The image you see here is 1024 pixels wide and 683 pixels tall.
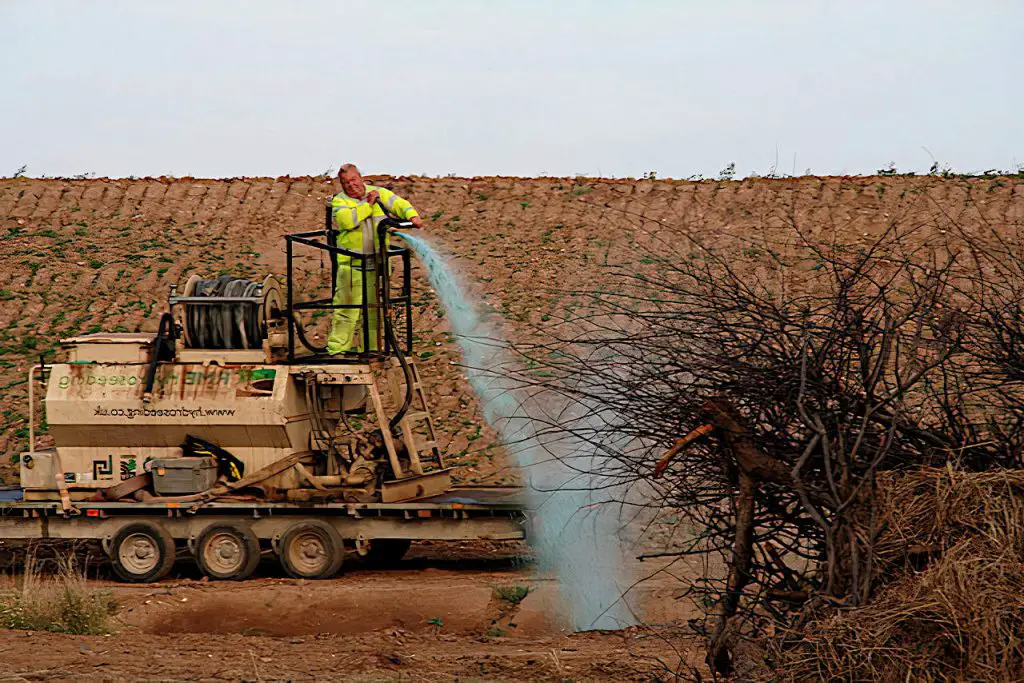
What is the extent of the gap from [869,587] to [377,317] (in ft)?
27.3

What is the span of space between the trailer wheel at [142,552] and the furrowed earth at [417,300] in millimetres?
315

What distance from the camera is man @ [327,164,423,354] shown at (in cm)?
1281

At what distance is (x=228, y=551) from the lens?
12930 millimetres

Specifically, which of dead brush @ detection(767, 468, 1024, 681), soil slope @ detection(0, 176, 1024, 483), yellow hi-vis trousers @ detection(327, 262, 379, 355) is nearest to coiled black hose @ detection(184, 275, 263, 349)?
yellow hi-vis trousers @ detection(327, 262, 379, 355)

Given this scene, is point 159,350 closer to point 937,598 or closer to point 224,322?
point 224,322

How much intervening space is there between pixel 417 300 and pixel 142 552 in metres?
15.0

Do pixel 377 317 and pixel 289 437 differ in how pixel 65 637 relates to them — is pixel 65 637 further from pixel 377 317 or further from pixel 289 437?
pixel 377 317

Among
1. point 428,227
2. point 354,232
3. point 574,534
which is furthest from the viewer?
point 428,227

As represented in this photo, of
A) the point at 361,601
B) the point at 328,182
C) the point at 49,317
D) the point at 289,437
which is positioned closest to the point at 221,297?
the point at 289,437

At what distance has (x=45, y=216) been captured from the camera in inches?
1359

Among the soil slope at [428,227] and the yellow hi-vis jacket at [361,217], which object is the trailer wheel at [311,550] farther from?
the soil slope at [428,227]

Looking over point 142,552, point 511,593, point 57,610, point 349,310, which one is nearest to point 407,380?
point 349,310

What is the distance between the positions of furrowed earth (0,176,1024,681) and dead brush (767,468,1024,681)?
1.50 metres

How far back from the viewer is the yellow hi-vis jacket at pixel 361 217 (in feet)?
41.9
